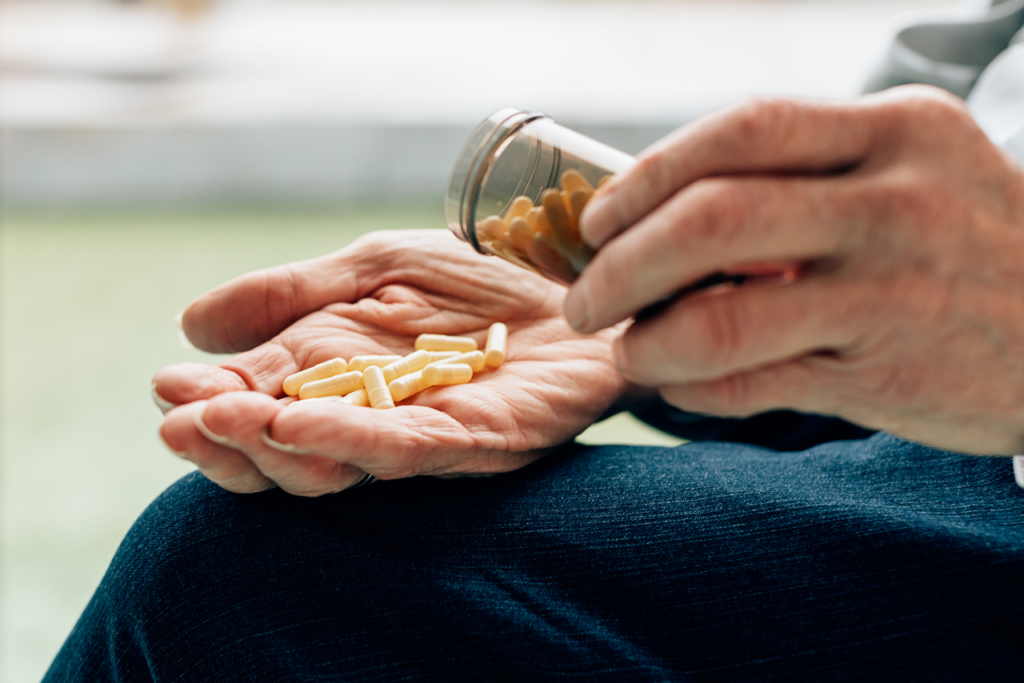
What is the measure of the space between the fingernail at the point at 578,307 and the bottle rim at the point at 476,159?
7.8 inches

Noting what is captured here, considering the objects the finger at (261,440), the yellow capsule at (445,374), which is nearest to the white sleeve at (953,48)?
the yellow capsule at (445,374)

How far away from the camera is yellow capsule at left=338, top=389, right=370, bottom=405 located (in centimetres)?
90

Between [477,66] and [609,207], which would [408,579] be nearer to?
[609,207]

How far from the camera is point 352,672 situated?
698 millimetres

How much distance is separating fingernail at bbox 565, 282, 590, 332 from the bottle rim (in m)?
0.20

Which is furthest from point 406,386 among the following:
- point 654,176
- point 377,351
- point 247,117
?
point 247,117

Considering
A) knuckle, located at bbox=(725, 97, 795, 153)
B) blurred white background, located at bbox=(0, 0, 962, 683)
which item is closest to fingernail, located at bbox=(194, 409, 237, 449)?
knuckle, located at bbox=(725, 97, 795, 153)

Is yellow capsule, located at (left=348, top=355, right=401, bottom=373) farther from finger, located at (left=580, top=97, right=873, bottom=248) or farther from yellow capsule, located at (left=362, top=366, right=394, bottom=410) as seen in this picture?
finger, located at (left=580, top=97, right=873, bottom=248)

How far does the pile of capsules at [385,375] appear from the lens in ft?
2.97

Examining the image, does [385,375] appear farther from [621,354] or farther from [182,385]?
[621,354]

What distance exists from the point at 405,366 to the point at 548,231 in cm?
34

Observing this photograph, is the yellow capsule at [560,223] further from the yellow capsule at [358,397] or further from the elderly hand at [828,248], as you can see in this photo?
the yellow capsule at [358,397]

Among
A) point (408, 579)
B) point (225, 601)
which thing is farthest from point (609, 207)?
point (225, 601)

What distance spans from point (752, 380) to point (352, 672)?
0.45m
